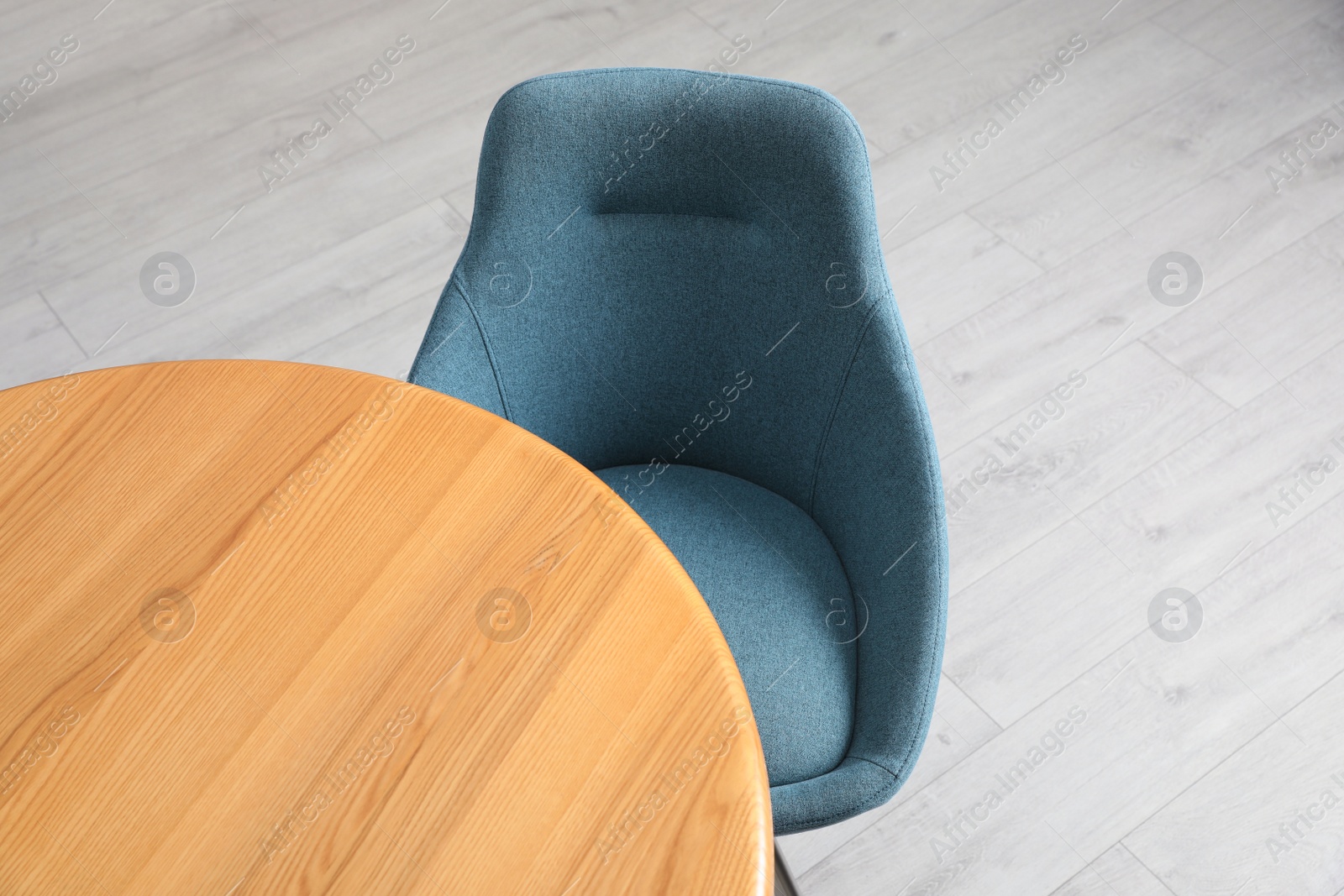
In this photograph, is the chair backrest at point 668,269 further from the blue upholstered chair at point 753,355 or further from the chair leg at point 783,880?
the chair leg at point 783,880

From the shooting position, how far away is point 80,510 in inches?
39.8

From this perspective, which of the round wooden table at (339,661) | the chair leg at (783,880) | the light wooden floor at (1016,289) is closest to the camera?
the round wooden table at (339,661)

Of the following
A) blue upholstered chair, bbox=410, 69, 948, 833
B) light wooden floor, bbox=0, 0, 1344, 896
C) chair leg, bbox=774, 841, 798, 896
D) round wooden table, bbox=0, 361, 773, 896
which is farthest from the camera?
light wooden floor, bbox=0, 0, 1344, 896

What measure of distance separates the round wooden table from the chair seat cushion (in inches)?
11.8

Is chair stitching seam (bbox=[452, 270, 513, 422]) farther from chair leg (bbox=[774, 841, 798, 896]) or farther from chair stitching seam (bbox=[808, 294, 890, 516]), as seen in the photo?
chair leg (bbox=[774, 841, 798, 896])

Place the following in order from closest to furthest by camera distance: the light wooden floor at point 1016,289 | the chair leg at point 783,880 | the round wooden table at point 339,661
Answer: the round wooden table at point 339,661 < the chair leg at point 783,880 < the light wooden floor at point 1016,289

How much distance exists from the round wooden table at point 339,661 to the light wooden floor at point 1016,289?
33.9 inches

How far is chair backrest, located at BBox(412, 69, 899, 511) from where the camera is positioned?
4.01 ft

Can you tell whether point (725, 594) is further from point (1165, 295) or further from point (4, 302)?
point (4, 302)

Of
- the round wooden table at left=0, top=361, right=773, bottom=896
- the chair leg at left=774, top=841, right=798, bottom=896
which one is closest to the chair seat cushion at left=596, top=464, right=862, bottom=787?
the round wooden table at left=0, top=361, right=773, bottom=896

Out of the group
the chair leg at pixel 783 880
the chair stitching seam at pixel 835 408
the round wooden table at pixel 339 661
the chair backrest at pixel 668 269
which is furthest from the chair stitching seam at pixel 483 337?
the chair leg at pixel 783 880

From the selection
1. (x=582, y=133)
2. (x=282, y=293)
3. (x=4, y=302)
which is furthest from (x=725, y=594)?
(x=4, y=302)

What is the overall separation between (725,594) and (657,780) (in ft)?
1.46

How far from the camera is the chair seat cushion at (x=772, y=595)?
1198 millimetres
